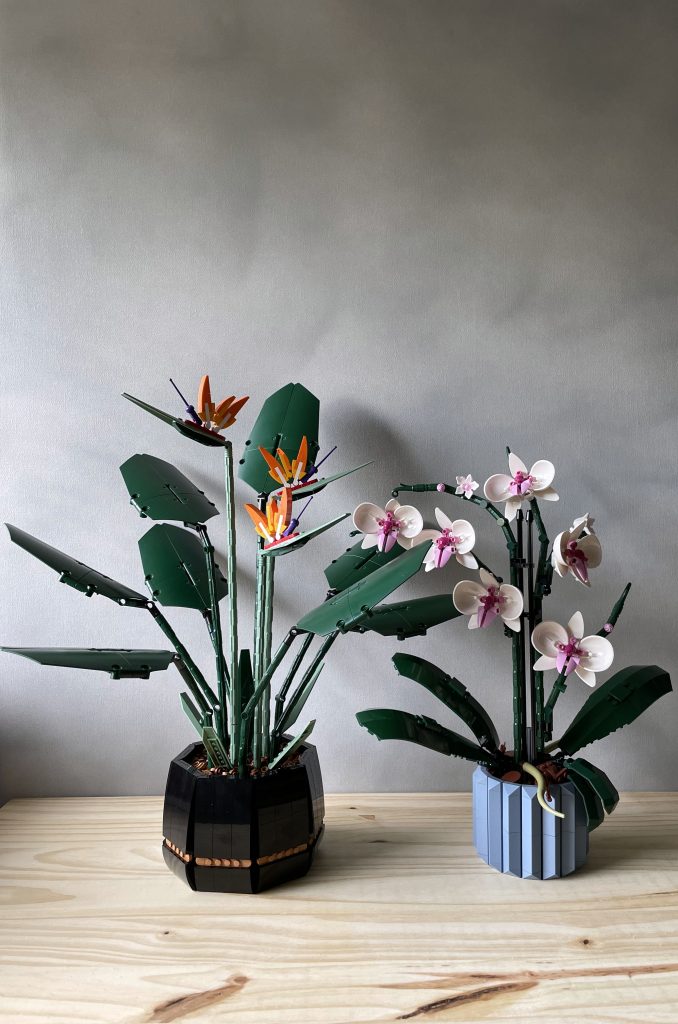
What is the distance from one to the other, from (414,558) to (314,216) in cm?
58

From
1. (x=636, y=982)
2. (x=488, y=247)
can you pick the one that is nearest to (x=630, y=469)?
(x=488, y=247)

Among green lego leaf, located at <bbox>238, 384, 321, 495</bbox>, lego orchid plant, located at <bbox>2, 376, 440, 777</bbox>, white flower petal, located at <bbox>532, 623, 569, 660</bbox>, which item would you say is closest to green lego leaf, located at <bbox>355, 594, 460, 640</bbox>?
lego orchid plant, located at <bbox>2, 376, 440, 777</bbox>

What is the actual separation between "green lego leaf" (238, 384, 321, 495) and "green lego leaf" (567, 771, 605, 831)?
0.49m

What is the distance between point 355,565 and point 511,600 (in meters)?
0.21

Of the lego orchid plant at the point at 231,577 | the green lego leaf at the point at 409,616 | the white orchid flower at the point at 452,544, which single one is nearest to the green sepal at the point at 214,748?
the lego orchid plant at the point at 231,577

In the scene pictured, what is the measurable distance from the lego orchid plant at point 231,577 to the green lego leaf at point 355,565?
7cm

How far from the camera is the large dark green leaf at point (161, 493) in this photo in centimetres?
96

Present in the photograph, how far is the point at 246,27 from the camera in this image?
1.09 metres

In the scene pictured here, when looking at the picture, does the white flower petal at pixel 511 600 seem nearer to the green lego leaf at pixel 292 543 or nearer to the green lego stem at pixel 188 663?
the green lego leaf at pixel 292 543

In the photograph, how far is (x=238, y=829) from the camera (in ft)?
2.78

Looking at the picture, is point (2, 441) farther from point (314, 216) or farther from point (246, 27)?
point (246, 27)

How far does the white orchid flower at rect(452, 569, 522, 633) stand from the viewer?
91 cm

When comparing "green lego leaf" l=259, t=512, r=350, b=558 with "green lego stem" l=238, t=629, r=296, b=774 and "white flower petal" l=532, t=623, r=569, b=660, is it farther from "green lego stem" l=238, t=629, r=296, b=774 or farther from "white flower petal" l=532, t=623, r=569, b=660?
"white flower petal" l=532, t=623, r=569, b=660

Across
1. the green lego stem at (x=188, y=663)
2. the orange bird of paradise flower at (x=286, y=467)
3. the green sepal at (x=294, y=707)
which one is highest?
the orange bird of paradise flower at (x=286, y=467)
